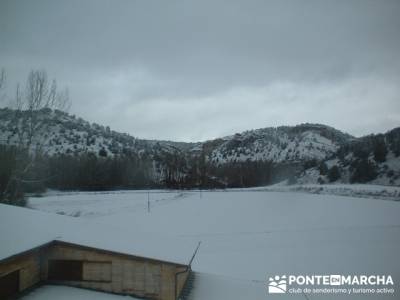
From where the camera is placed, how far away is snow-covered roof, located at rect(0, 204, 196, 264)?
8.30 m

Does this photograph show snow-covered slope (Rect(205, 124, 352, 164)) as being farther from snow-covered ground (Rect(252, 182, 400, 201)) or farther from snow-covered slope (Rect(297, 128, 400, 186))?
snow-covered ground (Rect(252, 182, 400, 201))

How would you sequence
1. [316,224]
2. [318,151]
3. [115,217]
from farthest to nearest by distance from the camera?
[318,151] → [115,217] → [316,224]

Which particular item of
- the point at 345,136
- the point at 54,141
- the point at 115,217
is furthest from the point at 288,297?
the point at 345,136

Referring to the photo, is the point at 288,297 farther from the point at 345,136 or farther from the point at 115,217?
the point at 345,136

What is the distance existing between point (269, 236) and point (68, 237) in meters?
12.0

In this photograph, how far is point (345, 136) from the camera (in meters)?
95.2

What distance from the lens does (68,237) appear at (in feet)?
31.2

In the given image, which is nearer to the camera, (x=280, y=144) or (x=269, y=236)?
(x=269, y=236)

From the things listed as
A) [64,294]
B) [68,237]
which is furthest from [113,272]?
[68,237]

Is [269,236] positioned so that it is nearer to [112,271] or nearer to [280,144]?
[112,271]

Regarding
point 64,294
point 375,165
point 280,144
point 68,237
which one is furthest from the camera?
point 280,144

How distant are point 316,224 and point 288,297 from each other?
12536mm

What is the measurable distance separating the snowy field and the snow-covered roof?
776 millimetres

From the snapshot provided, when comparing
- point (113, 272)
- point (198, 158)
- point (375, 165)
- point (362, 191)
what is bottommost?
point (113, 272)
